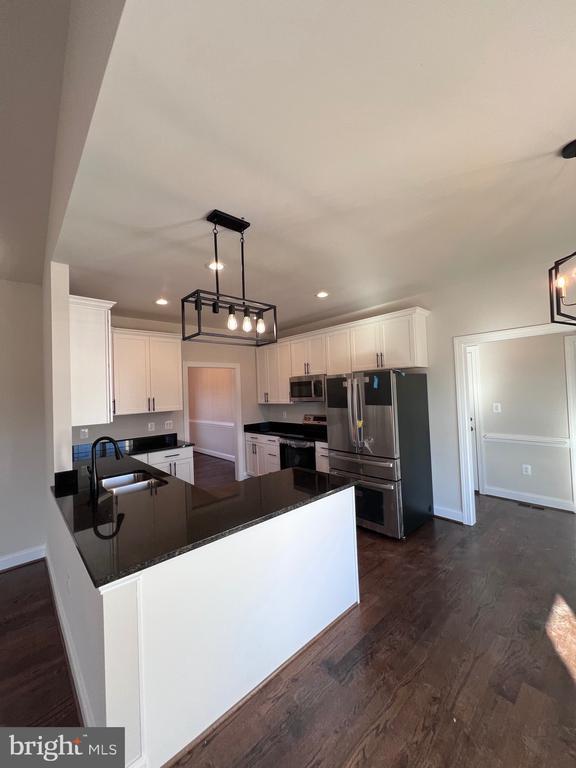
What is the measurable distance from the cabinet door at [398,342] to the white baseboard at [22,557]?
4.20 m

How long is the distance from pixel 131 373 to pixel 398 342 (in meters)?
3.33

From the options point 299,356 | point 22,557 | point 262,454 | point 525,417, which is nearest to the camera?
point 22,557

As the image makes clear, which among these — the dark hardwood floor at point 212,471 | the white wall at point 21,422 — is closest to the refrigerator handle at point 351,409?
the dark hardwood floor at point 212,471

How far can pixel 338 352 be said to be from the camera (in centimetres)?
430

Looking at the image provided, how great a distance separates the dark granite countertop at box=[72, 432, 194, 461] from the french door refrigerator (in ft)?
7.15

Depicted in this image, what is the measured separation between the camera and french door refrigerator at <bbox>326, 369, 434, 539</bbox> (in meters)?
3.20

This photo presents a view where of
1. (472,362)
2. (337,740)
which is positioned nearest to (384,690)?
(337,740)

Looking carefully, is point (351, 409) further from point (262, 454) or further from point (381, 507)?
point (262, 454)

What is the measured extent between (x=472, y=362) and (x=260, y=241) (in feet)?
12.3

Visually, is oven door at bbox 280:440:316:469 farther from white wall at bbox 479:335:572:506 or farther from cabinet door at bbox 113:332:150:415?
white wall at bbox 479:335:572:506

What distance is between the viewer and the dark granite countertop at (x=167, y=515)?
4.12 feet

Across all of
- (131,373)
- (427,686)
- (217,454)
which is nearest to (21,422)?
(131,373)

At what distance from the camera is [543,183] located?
1746mm

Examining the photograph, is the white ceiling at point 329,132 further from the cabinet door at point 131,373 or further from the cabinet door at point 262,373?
the cabinet door at point 262,373
